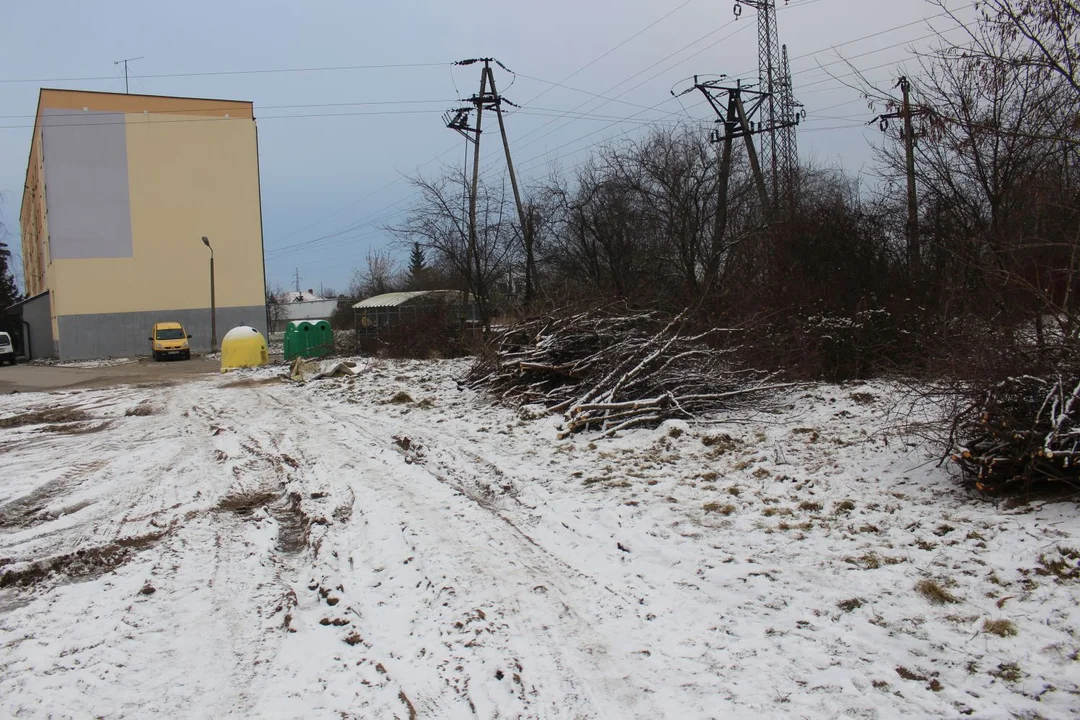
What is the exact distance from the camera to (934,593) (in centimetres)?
404

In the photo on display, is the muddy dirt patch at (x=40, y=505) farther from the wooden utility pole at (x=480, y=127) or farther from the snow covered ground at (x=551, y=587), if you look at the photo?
the wooden utility pole at (x=480, y=127)

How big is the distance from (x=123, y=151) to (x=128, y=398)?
102 ft

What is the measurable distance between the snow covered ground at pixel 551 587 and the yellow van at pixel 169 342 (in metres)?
29.2

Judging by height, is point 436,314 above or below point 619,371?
above

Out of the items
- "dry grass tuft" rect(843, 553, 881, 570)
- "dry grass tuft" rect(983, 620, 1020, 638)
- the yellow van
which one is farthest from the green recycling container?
"dry grass tuft" rect(983, 620, 1020, 638)

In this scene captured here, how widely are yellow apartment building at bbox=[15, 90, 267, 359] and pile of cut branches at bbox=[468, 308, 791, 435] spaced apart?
36.6 metres

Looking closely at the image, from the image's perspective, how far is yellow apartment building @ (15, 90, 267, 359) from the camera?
1593 inches

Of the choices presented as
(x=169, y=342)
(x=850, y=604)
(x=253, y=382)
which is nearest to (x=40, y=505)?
(x=850, y=604)

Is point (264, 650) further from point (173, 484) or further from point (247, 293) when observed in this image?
point (247, 293)

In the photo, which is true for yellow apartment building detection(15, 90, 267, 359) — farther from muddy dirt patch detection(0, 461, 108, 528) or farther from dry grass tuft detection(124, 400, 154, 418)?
muddy dirt patch detection(0, 461, 108, 528)

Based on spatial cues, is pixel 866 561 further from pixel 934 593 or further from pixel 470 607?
pixel 470 607

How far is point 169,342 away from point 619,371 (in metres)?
31.7

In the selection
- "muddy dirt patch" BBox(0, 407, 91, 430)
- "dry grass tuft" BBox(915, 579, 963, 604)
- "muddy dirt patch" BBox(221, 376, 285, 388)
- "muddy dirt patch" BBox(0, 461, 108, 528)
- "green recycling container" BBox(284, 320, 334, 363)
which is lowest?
"dry grass tuft" BBox(915, 579, 963, 604)

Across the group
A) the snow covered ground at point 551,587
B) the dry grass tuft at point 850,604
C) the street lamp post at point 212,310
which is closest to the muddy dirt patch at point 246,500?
the snow covered ground at point 551,587
